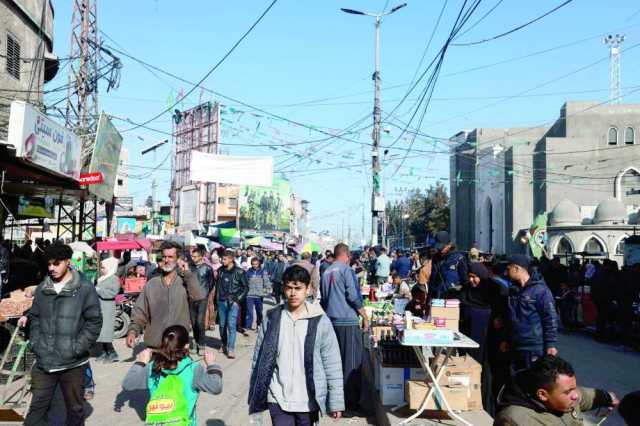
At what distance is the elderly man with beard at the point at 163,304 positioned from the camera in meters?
6.26

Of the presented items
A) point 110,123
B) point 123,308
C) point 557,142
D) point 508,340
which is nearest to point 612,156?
point 557,142

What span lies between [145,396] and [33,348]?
10.2 ft

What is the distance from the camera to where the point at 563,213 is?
131 feet

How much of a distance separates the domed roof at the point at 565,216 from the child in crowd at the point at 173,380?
3800cm

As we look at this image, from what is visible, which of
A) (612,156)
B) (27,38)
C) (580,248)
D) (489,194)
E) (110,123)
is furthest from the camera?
(489,194)

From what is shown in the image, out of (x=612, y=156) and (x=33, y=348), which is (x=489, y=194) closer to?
(x=612, y=156)

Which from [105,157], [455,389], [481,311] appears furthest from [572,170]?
[455,389]

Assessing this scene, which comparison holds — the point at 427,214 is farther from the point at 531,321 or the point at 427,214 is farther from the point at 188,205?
the point at 531,321

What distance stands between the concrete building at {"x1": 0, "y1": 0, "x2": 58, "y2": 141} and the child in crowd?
1454 cm

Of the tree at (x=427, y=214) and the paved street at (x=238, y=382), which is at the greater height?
the tree at (x=427, y=214)

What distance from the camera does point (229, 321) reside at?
11.6 metres

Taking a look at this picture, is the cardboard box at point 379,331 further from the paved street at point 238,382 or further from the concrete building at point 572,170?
the concrete building at point 572,170

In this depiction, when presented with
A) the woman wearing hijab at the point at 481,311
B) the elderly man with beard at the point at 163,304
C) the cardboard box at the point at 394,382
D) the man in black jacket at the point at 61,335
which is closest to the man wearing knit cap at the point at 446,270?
the woman wearing hijab at the point at 481,311

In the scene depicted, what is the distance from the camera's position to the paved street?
7.27m
